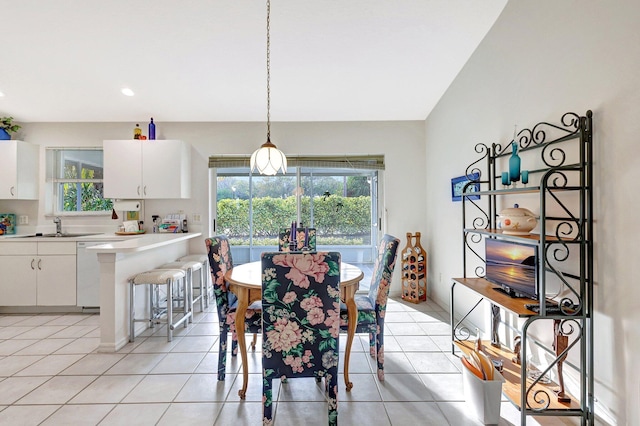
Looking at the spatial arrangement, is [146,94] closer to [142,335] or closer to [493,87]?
[142,335]

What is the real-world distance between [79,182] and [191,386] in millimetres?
3601

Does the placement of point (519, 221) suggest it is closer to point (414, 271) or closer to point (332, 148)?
point (414, 271)

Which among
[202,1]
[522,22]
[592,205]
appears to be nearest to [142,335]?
[202,1]

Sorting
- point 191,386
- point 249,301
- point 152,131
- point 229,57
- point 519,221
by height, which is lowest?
point 191,386

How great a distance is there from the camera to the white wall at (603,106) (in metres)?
1.36

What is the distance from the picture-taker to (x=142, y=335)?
9.41ft

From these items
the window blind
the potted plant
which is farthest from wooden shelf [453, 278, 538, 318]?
the potted plant

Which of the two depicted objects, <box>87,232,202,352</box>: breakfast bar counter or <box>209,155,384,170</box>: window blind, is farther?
<box>209,155,384,170</box>: window blind

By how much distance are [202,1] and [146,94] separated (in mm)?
1726

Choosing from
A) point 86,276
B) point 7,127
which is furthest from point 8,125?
point 86,276

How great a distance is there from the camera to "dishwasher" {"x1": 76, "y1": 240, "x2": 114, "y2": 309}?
3375 millimetres

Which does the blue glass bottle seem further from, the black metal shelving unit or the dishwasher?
the dishwasher

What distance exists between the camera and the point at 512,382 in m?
1.81

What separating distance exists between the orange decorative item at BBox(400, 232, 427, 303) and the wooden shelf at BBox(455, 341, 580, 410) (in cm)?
143
